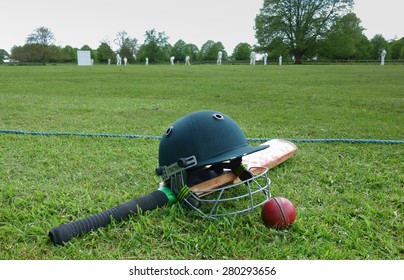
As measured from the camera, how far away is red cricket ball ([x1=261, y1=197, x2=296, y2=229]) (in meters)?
1.72

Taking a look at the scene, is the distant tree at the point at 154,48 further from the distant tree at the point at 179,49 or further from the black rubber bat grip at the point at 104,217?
the black rubber bat grip at the point at 104,217

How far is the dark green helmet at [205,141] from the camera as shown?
6.00 feet

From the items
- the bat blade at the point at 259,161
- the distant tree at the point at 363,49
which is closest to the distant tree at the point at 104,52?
the distant tree at the point at 363,49

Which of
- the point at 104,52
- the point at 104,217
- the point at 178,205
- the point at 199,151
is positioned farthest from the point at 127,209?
the point at 104,52

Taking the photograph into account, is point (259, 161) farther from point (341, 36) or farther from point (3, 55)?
point (3, 55)

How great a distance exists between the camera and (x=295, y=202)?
2074 millimetres

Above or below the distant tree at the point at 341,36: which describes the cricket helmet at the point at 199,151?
below

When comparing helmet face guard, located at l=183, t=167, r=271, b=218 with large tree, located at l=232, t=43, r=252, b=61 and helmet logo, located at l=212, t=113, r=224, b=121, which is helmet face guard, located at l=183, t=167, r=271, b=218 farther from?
large tree, located at l=232, t=43, r=252, b=61

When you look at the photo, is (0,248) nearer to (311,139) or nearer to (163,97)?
(311,139)

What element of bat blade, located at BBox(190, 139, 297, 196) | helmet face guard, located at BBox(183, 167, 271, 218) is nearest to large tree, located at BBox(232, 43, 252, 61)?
bat blade, located at BBox(190, 139, 297, 196)

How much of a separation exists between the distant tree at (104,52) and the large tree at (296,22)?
27.1 m

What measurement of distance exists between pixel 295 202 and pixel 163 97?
5152 millimetres
